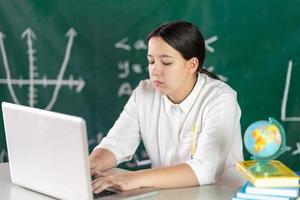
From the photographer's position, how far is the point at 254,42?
9.30 feet

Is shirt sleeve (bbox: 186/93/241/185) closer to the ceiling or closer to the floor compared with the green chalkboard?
closer to the floor

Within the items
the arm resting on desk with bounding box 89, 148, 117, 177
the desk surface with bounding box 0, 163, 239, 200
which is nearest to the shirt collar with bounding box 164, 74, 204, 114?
the arm resting on desk with bounding box 89, 148, 117, 177

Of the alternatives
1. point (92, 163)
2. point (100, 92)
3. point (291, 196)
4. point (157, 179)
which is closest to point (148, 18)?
point (100, 92)

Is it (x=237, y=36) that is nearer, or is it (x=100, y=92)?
(x=237, y=36)

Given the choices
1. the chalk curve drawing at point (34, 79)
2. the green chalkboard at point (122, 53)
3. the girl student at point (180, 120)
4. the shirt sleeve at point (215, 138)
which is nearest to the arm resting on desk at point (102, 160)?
the girl student at point (180, 120)

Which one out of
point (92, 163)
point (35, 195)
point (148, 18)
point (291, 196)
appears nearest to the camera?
point (291, 196)

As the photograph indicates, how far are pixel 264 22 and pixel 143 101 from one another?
0.68 m

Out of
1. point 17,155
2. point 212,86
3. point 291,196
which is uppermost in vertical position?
point 212,86

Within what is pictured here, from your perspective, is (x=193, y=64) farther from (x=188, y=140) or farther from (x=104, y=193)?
(x=104, y=193)

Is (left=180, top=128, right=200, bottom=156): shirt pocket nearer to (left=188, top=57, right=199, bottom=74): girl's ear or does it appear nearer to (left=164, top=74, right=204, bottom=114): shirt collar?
(left=164, top=74, right=204, bottom=114): shirt collar

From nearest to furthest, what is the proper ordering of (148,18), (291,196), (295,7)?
(291,196), (295,7), (148,18)

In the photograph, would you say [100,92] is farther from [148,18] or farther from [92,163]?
[92,163]

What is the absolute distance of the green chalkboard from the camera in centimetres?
280

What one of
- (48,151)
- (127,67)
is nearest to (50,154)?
(48,151)
